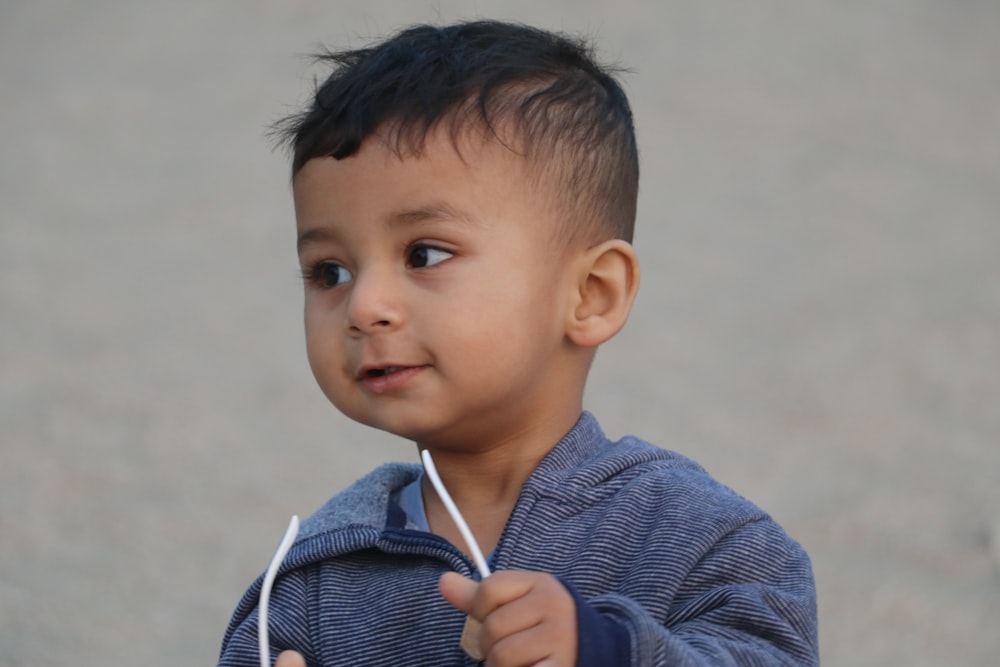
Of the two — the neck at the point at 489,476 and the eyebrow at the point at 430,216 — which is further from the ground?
the eyebrow at the point at 430,216

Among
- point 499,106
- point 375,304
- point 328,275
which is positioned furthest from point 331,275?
point 499,106

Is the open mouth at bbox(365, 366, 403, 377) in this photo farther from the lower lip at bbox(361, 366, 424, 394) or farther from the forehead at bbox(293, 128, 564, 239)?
the forehead at bbox(293, 128, 564, 239)

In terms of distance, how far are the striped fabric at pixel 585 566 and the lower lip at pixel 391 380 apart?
18cm

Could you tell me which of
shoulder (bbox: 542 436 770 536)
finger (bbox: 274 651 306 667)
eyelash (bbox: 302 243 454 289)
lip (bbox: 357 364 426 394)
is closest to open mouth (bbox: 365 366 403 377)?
lip (bbox: 357 364 426 394)

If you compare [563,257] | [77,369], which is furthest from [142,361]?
[563,257]

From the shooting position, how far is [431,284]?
1.58m

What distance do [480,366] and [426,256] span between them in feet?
0.45

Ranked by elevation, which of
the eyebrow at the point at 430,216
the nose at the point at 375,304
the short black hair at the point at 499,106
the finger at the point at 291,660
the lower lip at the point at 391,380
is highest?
the short black hair at the point at 499,106

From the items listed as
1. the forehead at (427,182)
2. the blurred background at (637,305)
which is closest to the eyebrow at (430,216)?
the forehead at (427,182)

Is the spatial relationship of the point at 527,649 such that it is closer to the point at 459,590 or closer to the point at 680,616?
the point at 459,590

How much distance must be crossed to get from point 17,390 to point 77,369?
0.67ft

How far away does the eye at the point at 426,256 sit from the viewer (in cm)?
159

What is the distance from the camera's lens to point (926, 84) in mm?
5941

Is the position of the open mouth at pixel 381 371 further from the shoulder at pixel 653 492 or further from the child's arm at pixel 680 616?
the child's arm at pixel 680 616
